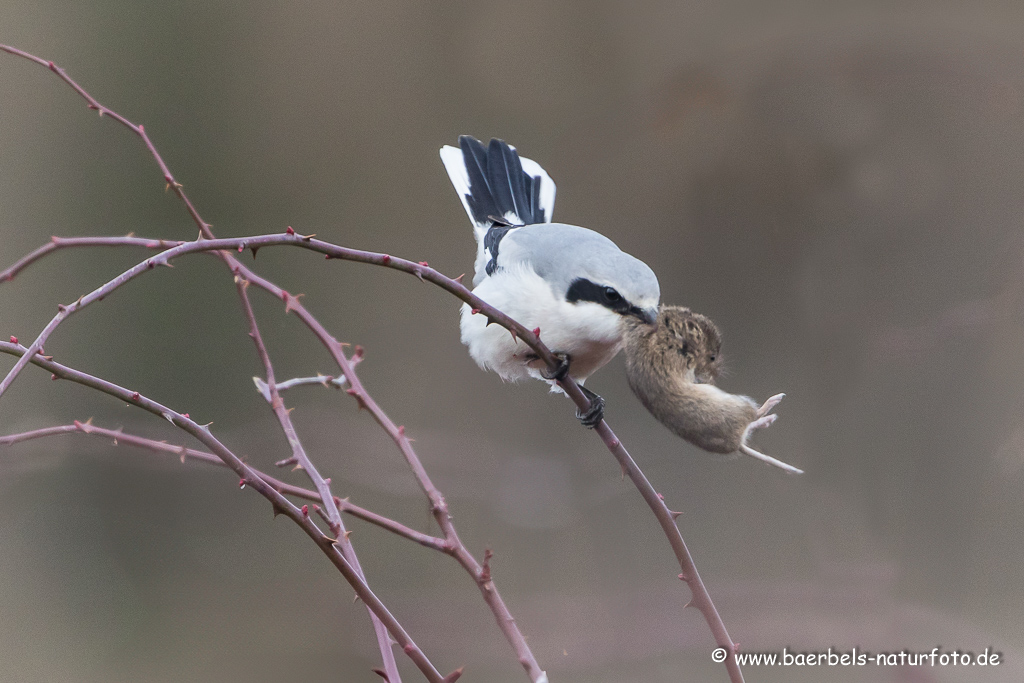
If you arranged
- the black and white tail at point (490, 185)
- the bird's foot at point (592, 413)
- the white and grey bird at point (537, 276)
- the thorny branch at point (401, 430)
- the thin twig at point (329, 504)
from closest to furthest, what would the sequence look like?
1. the thorny branch at point (401, 430)
2. the thin twig at point (329, 504)
3. the white and grey bird at point (537, 276)
4. the bird's foot at point (592, 413)
5. the black and white tail at point (490, 185)

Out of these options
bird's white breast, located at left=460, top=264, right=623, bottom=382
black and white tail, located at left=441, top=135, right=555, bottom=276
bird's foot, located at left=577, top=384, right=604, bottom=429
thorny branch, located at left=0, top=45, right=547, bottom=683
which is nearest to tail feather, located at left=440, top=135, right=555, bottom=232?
black and white tail, located at left=441, top=135, right=555, bottom=276

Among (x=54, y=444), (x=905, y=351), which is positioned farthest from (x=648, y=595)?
(x=54, y=444)

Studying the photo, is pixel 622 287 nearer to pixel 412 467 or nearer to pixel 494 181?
pixel 412 467

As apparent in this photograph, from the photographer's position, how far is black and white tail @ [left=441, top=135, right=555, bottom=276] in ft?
3.39

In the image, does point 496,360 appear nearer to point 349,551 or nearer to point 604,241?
point 604,241

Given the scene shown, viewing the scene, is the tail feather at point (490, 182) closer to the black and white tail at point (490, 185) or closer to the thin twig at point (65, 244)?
the black and white tail at point (490, 185)

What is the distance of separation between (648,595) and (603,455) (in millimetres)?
231

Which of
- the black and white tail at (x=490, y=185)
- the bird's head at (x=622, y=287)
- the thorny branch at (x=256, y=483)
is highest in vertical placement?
the black and white tail at (x=490, y=185)

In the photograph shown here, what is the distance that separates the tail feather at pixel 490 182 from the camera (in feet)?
3.40

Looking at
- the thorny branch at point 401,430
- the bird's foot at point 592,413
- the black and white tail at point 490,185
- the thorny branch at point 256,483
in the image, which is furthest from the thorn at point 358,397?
the black and white tail at point 490,185

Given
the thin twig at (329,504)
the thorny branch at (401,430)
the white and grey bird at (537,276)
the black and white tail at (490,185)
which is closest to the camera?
the thorny branch at (401,430)

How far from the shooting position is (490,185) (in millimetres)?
1048

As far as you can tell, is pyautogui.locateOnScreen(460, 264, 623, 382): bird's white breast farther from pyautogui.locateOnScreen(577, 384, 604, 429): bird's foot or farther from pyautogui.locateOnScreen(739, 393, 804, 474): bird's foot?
pyautogui.locateOnScreen(739, 393, 804, 474): bird's foot

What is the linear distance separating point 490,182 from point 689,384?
1.83 ft
